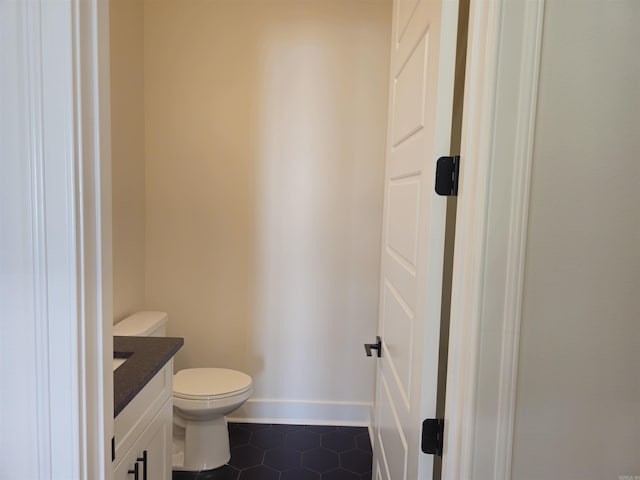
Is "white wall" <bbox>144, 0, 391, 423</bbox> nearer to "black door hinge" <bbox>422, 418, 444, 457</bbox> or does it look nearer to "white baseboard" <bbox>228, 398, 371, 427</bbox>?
"white baseboard" <bbox>228, 398, 371, 427</bbox>

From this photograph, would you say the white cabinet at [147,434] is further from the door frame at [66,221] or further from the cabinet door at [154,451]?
the door frame at [66,221]

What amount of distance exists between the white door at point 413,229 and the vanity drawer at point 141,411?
714 millimetres

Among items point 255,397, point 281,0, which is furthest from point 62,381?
point 281,0

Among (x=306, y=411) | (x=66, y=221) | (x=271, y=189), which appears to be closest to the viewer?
(x=66, y=221)

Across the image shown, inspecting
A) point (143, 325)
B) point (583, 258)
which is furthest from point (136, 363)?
point (583, 258)

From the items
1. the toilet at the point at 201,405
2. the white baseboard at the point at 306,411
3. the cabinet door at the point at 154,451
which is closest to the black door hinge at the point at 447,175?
the cabinet door at the point at 154,451

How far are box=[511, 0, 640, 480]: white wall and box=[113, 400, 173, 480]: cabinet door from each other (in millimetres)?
939

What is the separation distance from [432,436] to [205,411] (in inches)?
56.3

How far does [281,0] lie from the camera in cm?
243

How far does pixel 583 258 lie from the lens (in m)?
0.77

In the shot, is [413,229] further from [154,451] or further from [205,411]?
[205,411]

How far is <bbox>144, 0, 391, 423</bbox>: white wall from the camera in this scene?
2.45 m

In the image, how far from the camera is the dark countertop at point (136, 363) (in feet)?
3.51

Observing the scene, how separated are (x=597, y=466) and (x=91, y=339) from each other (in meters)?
0.93
